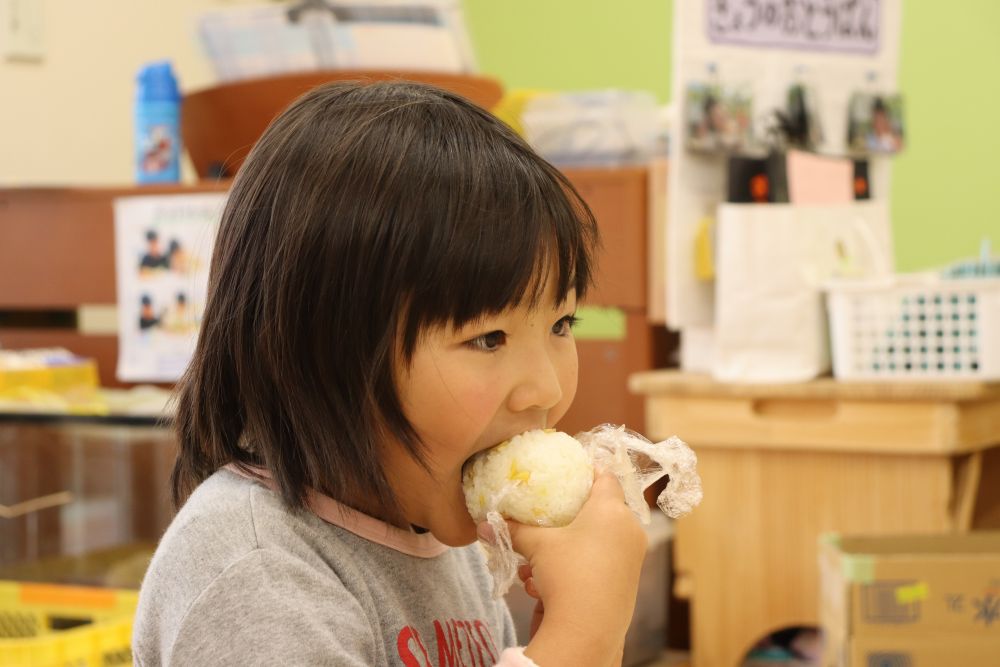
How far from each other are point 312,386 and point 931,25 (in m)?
3.48

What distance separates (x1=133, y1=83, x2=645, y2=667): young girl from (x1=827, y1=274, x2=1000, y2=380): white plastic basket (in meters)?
1.25

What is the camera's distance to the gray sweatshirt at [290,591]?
67 centimetres

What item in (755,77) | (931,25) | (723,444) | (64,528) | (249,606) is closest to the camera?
(249,606)

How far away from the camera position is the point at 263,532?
713 millimetres

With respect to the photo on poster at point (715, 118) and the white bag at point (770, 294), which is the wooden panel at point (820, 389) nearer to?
the white bag at point (770, 294)

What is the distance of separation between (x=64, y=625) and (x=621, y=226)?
114cm

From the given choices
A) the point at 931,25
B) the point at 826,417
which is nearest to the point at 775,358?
the point at 826,417

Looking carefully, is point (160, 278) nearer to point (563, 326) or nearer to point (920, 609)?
point (920, 609)

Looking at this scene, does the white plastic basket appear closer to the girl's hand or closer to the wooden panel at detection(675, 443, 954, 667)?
the wooden panel at detection(675, 443, 954, 667)

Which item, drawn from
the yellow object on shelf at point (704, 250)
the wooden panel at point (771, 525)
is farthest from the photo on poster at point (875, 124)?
the wooden panel at point (771, 525)

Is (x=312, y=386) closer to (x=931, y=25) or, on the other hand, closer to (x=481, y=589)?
(x=481, y=589)

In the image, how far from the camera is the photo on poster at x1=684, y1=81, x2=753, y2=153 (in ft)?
6.83

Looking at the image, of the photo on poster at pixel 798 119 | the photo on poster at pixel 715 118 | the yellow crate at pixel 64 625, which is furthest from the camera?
the photo on poster at pixel 798 119

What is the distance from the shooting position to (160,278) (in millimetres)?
2283
